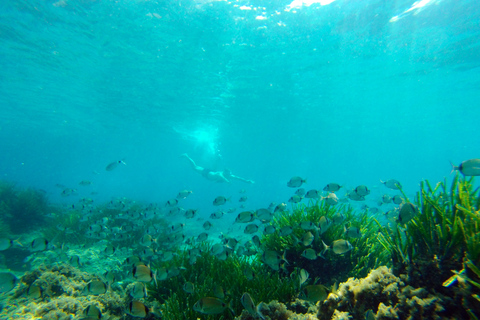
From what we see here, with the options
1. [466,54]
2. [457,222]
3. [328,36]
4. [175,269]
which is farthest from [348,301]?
[466,54]

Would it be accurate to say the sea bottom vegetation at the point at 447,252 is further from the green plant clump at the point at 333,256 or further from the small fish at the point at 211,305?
the small fish at the point at 211,305

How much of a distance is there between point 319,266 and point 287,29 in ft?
51.4

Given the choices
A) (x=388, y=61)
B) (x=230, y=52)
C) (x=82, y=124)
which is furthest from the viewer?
(x=82, y=124)

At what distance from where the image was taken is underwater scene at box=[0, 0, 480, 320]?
3311 millimetres

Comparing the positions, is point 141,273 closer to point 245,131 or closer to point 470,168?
point 470,168

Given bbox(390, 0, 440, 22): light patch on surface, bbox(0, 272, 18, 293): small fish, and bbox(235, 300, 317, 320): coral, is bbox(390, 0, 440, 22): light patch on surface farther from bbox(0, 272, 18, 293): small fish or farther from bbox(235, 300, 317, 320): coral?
bbox(0, 272, 18, 293): small fish

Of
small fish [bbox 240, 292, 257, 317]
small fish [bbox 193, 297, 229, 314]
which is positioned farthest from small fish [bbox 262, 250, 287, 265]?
small fish [bbox 193, 297, 229, 314]

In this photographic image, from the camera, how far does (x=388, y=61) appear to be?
20000 mm

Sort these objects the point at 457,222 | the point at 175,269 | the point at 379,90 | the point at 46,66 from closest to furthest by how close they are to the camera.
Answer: the point at 457,222, the point at 175,269, the point at 46,66, the point at 379,90

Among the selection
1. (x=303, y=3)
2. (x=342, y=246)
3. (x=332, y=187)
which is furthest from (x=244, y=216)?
(x=303, y=3)

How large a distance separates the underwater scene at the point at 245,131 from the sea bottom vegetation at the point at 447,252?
2 cm

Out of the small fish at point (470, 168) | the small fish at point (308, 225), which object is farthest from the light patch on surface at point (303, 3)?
the small fish at point (308, 225)

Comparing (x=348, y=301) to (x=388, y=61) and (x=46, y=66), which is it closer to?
(x=388, y=61)

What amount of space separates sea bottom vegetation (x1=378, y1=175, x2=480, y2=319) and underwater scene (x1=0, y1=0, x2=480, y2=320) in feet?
0.08
